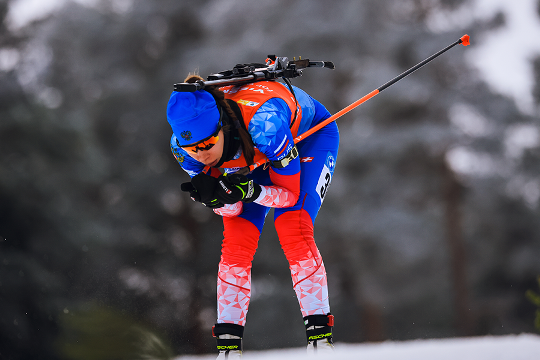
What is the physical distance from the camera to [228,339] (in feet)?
7.91

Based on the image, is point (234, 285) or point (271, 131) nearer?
point (271, 131)

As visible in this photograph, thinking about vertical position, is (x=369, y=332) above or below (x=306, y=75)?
below

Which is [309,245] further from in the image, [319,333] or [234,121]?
[234,121]

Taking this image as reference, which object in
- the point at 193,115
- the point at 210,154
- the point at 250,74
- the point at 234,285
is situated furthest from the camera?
the point at 250,74

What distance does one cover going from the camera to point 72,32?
10.7 metres

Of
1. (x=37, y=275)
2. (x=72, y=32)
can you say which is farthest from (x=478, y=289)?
(x=72, y=32)

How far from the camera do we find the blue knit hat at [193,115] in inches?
88.8

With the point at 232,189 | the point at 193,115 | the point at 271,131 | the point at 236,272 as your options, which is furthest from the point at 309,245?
the point at 193,115

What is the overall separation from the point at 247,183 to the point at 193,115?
1.23 feet

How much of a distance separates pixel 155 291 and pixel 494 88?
780 cm

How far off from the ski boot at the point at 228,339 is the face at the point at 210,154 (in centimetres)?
74

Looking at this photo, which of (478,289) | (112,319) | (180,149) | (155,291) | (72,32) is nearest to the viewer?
(180,149)

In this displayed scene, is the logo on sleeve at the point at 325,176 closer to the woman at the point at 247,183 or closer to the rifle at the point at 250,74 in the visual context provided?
the woman at the point at 247,183

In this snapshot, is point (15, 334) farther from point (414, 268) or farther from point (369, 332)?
point (414, 268)
